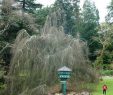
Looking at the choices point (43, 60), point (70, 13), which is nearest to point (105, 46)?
point (70, 13)

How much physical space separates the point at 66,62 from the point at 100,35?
2672 cm

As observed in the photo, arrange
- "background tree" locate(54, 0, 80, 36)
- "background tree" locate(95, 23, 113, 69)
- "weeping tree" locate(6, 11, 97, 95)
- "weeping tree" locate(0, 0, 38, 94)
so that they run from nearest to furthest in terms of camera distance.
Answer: "weeping tree" locate(6, 11, 97, 95)
"weeping tree" locate(0, 0, 38, 94)
"background tree" locate(95, 23, 113, 69)
"background tree" locate(54, 0, 80, 36)

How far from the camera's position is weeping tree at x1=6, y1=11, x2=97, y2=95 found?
23.8 m

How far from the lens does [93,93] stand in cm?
2859

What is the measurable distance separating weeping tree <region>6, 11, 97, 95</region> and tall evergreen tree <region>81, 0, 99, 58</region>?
2829cm

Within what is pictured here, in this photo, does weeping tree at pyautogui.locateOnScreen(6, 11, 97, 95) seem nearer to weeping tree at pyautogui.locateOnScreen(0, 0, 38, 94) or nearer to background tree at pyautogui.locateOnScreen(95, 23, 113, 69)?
weeping tree at pyautogui.locateOnScreen(0, 0, 38, 94)

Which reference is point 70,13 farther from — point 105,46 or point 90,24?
point 105,46

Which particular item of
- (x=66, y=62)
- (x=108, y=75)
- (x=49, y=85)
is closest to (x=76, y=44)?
(x=66, y=62)

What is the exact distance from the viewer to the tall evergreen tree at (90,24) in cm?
5653

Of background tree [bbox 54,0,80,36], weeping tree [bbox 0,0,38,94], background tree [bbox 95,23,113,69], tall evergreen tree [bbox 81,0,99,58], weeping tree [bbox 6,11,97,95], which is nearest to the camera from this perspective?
weeping tree [bbox 6,11,97,95]

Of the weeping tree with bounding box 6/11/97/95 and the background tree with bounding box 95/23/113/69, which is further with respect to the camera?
the background tree with bounding box 95/23/113/69

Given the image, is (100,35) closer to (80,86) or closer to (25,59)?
(80,86)

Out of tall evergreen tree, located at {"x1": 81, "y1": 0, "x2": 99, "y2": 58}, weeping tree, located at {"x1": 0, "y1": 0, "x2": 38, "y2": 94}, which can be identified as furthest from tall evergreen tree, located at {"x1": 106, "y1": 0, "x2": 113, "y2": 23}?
weeping tree, located at {"x1": 0, "y1": 0, "x2": 38, "y2": 94}

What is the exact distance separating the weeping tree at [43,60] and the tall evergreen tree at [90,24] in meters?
28.3
